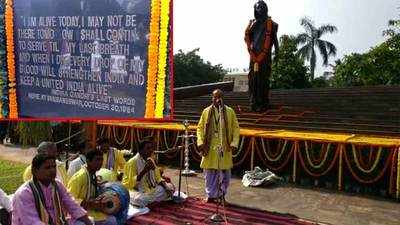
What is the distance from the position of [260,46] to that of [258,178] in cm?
425

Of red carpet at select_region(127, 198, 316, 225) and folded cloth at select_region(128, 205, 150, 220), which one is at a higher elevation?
folded cloth at select_region(128, 205, 150, 220)

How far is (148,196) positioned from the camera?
684cm

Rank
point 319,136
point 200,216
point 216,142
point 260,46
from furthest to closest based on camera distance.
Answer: point 260,46 < point 319,136 < point 216,142 < point 200,216

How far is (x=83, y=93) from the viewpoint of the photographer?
6.88m

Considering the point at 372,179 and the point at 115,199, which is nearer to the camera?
the point at 115,199

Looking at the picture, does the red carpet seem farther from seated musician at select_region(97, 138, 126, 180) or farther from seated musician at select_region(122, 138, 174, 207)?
seated musician at select_region(97, 138, 126, 180)

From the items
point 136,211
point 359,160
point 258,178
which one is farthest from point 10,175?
point 359,160

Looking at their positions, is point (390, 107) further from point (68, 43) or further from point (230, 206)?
point (68, 43)

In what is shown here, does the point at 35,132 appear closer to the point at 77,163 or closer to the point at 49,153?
the point at 77,163

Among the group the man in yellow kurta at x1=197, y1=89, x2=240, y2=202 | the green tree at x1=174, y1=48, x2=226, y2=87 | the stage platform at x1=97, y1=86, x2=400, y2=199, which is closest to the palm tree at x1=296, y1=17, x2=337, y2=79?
the green tree at x1=174, y1=48, x2=226, y2=87

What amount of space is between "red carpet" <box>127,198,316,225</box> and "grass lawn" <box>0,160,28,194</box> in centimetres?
303

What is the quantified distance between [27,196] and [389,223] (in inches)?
187

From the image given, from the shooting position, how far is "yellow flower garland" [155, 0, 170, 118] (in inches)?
240

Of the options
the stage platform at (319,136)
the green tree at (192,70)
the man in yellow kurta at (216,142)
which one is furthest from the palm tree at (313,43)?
the man in yellow kurta at (216,142)
